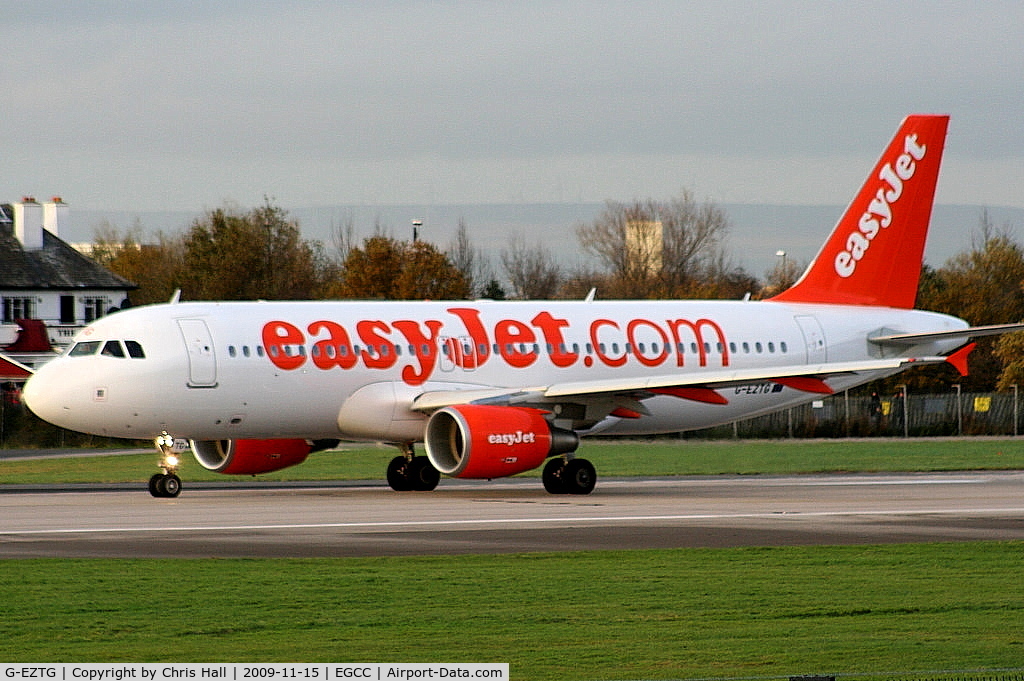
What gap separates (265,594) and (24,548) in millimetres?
6061

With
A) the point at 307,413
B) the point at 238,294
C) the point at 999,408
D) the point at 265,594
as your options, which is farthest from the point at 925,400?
the point at 265,594

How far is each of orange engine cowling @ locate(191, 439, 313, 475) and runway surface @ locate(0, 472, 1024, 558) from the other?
0.50 m

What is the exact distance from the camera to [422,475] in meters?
36.4

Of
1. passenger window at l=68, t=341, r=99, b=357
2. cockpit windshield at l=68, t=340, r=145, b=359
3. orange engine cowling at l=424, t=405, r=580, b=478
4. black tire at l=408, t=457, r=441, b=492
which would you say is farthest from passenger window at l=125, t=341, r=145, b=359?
black tire at l=408, t=457, r=441, b=492

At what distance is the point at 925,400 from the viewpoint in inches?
2581

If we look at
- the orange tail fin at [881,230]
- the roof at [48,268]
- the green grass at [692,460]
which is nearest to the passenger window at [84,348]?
the green grass at [692,460]

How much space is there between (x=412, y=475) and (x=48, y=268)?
212ft

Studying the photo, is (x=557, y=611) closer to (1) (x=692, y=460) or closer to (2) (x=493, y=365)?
(2) (x=493, y=365)

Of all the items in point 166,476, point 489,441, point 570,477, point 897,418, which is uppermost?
point 489,441

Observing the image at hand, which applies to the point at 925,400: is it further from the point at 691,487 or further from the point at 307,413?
the point at 307,413

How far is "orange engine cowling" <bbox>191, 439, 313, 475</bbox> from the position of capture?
119ft

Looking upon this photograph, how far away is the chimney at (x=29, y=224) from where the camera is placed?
96812mm

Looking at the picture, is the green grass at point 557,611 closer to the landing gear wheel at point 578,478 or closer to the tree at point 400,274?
the landing gear wheel at point 578,478

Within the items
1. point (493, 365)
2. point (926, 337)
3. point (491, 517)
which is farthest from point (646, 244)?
point (491, 517)
